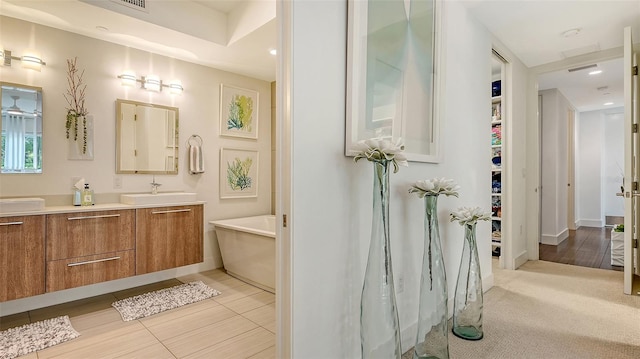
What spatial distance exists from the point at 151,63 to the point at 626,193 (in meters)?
4.89

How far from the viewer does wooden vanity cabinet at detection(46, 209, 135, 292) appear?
8.00ft

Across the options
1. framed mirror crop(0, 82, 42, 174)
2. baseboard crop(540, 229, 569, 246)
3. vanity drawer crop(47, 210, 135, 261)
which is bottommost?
baseboard crop(540, 229, 569, 246)

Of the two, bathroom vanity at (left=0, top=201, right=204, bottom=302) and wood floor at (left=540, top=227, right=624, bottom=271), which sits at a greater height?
bathroom vanity at (left=0, top=201, right=204, bottom=302)

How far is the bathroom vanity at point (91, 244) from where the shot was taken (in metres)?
2.27

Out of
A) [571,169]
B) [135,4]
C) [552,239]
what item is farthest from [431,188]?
[571,169]

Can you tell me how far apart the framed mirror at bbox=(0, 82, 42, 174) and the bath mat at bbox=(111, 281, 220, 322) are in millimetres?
1426

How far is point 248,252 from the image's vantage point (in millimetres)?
3238

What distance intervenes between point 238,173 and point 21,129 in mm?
2120

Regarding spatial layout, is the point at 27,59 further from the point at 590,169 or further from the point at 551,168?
the point at 590,169

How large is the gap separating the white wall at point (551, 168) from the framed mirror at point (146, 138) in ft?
18.6

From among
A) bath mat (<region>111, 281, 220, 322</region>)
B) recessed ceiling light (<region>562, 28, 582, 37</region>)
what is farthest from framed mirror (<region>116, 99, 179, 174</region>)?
recessed ceiling light (<region>562, 28, 582, 37</region>)

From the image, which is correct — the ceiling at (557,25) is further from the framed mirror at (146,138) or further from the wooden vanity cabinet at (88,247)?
the wooden vanity cabinet at (88,247)

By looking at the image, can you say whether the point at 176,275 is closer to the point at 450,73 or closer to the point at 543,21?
the point at 450,73

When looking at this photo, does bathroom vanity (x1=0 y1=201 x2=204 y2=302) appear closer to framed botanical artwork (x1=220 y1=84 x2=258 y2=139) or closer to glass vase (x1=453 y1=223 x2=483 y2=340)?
framed botanical artwork (x1=220 y1=84 x2=258 y2=139)
